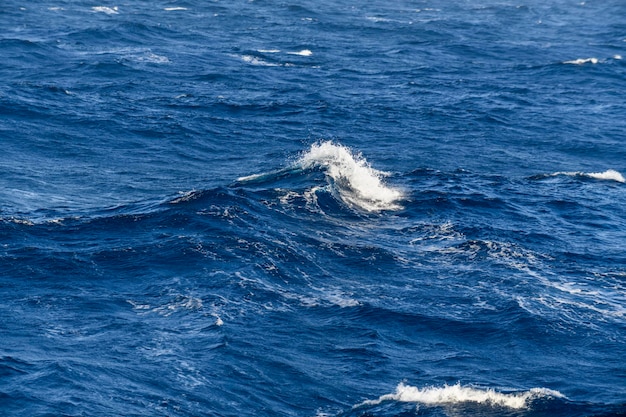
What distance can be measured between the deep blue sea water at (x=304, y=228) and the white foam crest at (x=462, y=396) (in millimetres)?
151

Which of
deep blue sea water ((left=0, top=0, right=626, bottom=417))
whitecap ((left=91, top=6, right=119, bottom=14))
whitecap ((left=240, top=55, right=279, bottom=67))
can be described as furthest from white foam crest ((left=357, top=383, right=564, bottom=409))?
whitecap ((left=91, top=6, right=119, bottom=14))

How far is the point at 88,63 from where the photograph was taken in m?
126

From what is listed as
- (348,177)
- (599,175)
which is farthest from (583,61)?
(348,177)

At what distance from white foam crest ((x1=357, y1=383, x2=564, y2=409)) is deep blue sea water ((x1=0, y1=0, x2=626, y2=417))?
151 millimetres

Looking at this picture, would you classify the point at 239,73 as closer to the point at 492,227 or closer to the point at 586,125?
the point at 586,125

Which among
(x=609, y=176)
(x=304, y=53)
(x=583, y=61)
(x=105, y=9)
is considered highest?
(x=105, y=9)

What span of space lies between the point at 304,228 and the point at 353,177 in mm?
12279

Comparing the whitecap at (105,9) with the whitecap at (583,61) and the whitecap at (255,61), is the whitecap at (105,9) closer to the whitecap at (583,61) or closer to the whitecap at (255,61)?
the whitecap at (255,61)

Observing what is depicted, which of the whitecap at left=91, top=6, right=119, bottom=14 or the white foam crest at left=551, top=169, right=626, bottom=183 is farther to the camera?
the whitecap at left=91, top=6, right=119, bottom=14

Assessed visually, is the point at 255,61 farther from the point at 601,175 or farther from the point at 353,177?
the point at 601,175

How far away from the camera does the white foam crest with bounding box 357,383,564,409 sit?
55.6m

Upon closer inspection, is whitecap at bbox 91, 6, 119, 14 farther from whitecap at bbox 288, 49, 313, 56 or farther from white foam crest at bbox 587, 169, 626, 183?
white foam crest at bbox 587, 169, 626, 183

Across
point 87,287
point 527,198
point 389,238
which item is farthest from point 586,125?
point 87,287

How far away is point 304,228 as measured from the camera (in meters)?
78.7
